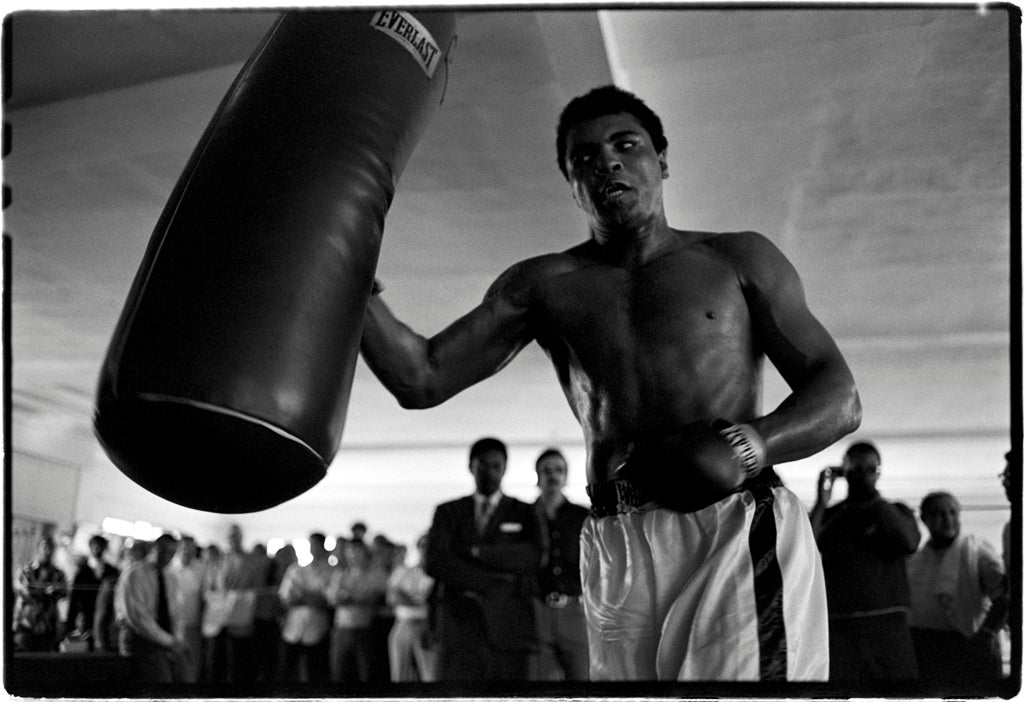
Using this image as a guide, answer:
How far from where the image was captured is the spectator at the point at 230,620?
487cm

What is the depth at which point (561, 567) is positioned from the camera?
3.10m

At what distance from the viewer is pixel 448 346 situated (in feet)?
5.72

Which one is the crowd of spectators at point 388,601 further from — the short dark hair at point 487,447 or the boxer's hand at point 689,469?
the boxer's hand at point 689,469

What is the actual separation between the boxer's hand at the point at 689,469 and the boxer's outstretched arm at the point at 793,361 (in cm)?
11

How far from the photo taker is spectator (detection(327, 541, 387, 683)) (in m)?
4.58

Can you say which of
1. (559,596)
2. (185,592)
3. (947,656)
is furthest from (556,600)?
(185,592)

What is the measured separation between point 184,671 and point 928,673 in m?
2.89

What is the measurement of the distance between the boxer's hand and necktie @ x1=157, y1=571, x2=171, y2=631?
10.4ft

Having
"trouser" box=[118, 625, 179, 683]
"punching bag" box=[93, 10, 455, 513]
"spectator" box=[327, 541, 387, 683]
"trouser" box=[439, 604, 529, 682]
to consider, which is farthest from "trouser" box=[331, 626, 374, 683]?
"punching bag" box=[93, 10, 455, 513]

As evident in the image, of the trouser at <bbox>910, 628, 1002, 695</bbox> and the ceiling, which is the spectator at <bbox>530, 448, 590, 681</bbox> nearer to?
the trouser at <bbox>910, 628, 1002, 695</bbox>

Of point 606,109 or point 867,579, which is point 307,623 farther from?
point 606,109

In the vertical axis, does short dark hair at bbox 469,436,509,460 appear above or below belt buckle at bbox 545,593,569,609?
above

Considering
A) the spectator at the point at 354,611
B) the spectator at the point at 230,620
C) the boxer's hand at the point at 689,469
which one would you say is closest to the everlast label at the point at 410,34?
the boxer's hand at the point at 689,469

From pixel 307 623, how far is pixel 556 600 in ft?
7.30
